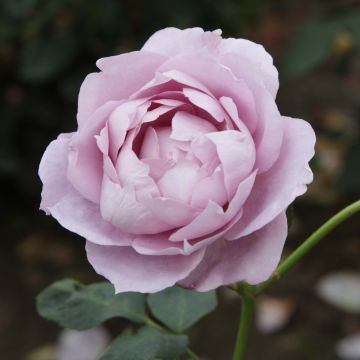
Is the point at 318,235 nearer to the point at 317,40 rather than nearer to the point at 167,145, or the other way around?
the point at 167,145

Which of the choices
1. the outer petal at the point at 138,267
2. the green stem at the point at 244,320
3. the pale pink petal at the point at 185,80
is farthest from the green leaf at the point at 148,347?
the pale pink petal at the point at 185,80

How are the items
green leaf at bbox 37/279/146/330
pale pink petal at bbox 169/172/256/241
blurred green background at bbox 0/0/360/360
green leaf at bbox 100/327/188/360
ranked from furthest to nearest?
blurred green background at bbox 0/0/360/360 < green leaf at bbox 37/279/146/330 < green leaf at bbox 100/327/188/360 < pale pink petal at bbox 169/172/256/241

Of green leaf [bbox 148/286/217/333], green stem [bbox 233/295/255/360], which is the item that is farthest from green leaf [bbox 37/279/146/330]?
green stem [bbox 233/295/255/360]

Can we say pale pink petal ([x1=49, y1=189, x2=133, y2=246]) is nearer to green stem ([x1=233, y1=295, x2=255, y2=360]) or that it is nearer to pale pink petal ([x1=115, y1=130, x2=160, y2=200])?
pale pink petal ([x1=115, y1=130, x2=160, y2=200])

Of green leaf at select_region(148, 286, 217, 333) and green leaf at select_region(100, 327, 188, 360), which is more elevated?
green leaf at select_region(100, 327, 188, 360)

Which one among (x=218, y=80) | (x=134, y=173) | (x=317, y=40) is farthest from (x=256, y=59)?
(x=317, y=40)

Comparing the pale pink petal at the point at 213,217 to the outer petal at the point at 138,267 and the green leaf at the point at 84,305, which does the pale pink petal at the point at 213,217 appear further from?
the green leaf at the point at 84,305
